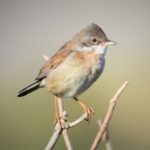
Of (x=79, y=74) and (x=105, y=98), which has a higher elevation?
(x=79, y=74)

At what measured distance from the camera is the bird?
525cm

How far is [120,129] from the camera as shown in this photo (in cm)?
845

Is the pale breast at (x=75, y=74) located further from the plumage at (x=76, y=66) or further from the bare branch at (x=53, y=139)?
the bare branch at (x=53, y=139)

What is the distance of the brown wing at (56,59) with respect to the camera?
5449mm

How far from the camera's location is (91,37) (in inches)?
210

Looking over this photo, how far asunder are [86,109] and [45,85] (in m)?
0.52

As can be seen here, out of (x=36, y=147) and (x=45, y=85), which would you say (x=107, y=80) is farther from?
(x=45, y=85)

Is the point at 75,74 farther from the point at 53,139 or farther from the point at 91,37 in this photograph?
the point at 53,139

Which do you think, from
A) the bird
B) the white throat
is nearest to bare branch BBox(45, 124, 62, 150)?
the bird

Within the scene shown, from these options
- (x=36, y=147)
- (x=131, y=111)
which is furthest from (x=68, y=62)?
(x=131, y=111)

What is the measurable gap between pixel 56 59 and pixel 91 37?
1.19ft

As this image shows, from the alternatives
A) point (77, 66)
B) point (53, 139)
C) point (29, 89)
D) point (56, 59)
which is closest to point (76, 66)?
point (77, 66)

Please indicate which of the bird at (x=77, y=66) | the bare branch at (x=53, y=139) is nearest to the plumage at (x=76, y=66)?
the bird at (x=77, y=66)

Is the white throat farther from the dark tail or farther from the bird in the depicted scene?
the dark tail
